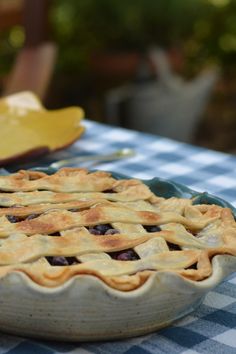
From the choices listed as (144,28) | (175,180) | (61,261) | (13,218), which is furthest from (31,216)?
(144,28)

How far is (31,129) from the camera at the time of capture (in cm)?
149

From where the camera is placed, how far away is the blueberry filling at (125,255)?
2.76 feet

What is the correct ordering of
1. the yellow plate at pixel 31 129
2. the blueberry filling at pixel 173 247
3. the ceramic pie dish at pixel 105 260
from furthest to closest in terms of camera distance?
the yellow plate at pixel 31 129 → the blueberry filling at pixel 173 247 → the ceramic pie dish at pixel 105 260

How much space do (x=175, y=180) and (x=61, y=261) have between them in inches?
24.1

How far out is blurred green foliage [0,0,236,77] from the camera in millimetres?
3707

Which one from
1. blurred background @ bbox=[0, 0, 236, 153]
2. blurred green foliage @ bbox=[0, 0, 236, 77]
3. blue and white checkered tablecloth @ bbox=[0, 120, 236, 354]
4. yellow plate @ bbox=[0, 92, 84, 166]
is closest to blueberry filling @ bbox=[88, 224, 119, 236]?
blue and white checkered tablecloth @ bbox=[0, 120, 236, 354]

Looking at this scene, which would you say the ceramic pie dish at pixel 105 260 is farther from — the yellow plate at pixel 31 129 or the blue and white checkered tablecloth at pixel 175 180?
the yellow plate at pixel 31 129

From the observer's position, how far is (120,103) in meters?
3.69

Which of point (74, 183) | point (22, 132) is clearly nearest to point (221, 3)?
point (22, 132)

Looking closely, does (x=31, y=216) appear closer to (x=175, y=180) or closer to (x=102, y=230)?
(x=102, y=230)

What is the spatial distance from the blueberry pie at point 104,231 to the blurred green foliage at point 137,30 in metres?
2.72

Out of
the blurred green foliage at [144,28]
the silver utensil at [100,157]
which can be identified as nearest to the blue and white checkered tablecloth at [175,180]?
the silver utensil at [100,157]

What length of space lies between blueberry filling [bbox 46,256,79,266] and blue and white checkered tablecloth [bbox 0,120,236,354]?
0.26 ft

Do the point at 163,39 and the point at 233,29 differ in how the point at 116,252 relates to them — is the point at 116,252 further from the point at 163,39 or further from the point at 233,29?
the point at 233,29
